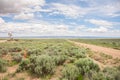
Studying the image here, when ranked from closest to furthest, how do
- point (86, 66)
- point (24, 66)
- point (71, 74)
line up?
1. point (71, 74)
2. point (86, 66)
3. point (24, 66)

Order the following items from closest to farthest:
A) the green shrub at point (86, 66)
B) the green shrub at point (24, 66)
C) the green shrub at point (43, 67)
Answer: the green shrub at point (86, 66) < the green shrub at point (43, 67) < the green shrub at point (24, 66)

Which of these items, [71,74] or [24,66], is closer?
[71,74]

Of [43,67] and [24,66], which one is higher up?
[43,67]

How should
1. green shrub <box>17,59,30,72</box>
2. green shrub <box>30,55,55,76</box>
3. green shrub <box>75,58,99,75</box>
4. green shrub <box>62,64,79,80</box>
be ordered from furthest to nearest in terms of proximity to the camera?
green shrub <box>17,59,30,72</box>, green shrub <box>30,55,55,76</box>, green shrub <box>75,58,99,75</box>, green shrub <box>62,64,79,80</box>

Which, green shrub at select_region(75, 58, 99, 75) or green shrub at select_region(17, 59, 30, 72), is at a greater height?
green shrub at select_region(75, 58, 99, 75)

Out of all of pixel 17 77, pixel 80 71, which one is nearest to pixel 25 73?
pixel 17 77

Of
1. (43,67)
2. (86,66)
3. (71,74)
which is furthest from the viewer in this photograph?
(43,67)

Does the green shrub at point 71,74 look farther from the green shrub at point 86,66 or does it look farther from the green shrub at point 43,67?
the green shrub at point 43,67

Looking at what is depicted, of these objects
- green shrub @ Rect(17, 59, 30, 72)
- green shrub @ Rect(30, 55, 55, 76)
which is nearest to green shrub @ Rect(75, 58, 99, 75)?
green shrub @ Rect(30, 55, 55, 76)

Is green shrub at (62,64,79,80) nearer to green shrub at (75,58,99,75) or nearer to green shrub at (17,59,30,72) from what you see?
green shrub at (75,58,99,75)

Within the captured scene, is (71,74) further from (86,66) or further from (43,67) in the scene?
(43,67)

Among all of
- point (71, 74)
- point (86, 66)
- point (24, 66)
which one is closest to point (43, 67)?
point (24, 66)

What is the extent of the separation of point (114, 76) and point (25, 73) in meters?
5.81

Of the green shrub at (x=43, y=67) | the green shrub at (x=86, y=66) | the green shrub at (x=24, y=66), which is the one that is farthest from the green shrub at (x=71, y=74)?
the green shrub at (x=24, y=66)
